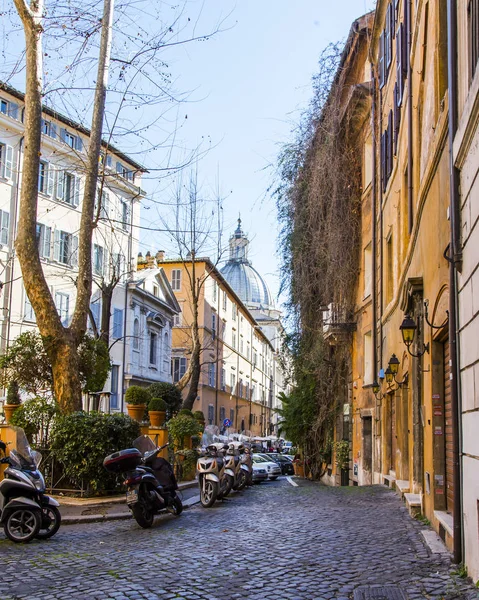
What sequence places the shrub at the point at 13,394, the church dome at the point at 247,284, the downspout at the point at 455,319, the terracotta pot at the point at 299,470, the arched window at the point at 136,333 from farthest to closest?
1. the church dome at the point at 247,284
2. the arched window at the point at 136,333
3. the terracotta pot at the point at 299,470
4. the shrub at the point at 13,394
5. the downspout at the point at 455,319

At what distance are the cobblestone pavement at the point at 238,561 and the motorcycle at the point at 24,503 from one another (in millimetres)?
197

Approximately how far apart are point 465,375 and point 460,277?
3.08ft

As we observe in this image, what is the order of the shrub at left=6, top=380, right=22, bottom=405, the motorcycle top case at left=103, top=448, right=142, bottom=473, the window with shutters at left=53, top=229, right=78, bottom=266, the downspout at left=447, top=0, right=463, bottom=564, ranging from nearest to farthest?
1. the downspout at left=447, top=0, right=463, bottom=564
2. the motorcycle top case at left=103, top=448, right=142, bottom=473
3. the shrub at left=6, top=380, right=22, bottom=405
4. the window with shutters at left=53, top=229, right=78, bottom=266

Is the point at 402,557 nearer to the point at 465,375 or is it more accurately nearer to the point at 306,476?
the point at 465,375

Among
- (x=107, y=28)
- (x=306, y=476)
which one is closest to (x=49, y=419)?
(x=107, y=28)

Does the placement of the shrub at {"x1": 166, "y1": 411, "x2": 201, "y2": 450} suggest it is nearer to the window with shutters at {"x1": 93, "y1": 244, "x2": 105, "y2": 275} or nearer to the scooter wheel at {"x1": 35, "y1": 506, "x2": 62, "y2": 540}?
the scooter wheel at {"x1": 35, "y1": 506, "x2": 62, "y2": 540}

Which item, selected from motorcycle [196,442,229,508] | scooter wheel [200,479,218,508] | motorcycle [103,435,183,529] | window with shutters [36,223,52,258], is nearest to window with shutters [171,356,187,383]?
window with shutters [36,223,52,258]

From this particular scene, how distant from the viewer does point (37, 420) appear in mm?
14438

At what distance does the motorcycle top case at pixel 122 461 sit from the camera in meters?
10.7

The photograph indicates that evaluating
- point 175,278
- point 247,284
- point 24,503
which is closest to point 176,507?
point 24,503

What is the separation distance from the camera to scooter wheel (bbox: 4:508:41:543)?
9.20 metres

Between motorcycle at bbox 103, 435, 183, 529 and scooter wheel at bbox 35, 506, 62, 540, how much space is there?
117 cm

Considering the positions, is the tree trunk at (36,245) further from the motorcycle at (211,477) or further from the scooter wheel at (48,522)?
the scooter wheel at (48,522)

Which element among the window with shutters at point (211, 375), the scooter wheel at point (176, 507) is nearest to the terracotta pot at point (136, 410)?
the scooter wheel at point (176, 507)
